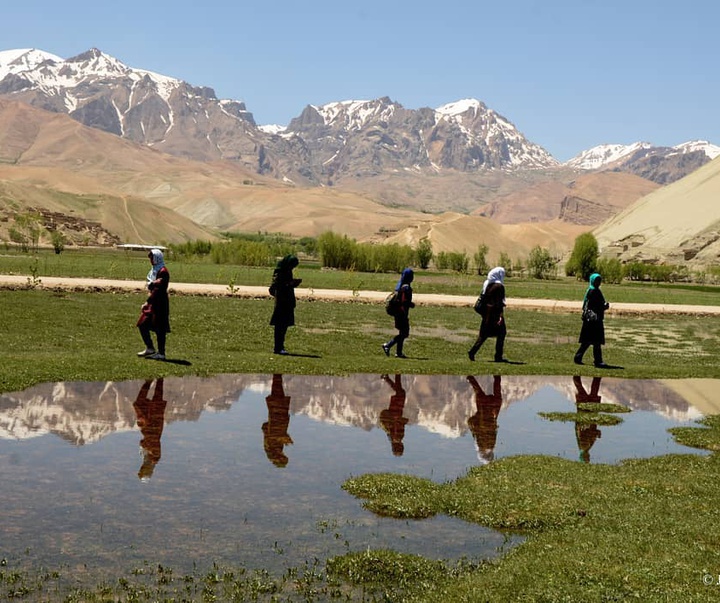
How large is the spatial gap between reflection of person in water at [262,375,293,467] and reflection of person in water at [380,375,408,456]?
5.98 ft

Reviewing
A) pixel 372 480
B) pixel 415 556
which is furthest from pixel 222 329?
pixel 415 556

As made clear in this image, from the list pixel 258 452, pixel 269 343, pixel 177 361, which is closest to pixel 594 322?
pixel 269 343

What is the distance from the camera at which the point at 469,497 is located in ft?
37.3

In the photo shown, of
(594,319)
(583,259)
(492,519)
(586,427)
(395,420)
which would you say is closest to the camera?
(492,519)

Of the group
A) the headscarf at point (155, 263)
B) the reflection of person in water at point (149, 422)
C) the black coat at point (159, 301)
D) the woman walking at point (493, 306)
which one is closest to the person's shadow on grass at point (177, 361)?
the black coat at point (159, 301)

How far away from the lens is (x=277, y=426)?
1560cm

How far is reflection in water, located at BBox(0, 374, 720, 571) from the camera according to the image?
31.0ft

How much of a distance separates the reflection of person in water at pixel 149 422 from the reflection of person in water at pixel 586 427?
6.89m

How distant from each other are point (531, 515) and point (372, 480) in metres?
2.37

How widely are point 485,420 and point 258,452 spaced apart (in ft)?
18.2

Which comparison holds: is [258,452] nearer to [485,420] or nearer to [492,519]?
[492,519]

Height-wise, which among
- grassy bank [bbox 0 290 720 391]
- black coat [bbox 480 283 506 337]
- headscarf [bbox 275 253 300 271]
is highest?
headscarf [bbox 275 253 300 271]

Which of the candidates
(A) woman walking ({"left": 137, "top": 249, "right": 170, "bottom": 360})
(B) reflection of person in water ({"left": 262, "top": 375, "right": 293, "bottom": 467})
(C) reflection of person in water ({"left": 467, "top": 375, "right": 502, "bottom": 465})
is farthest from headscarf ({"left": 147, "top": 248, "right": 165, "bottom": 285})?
(C) reflection of person in water ({"left": 467, "top": 375, "right": 502, "bottom": 465})

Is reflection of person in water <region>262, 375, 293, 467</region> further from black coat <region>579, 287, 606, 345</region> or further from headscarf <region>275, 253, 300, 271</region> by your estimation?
black coat <region>579, 287, 606, 345</region>
